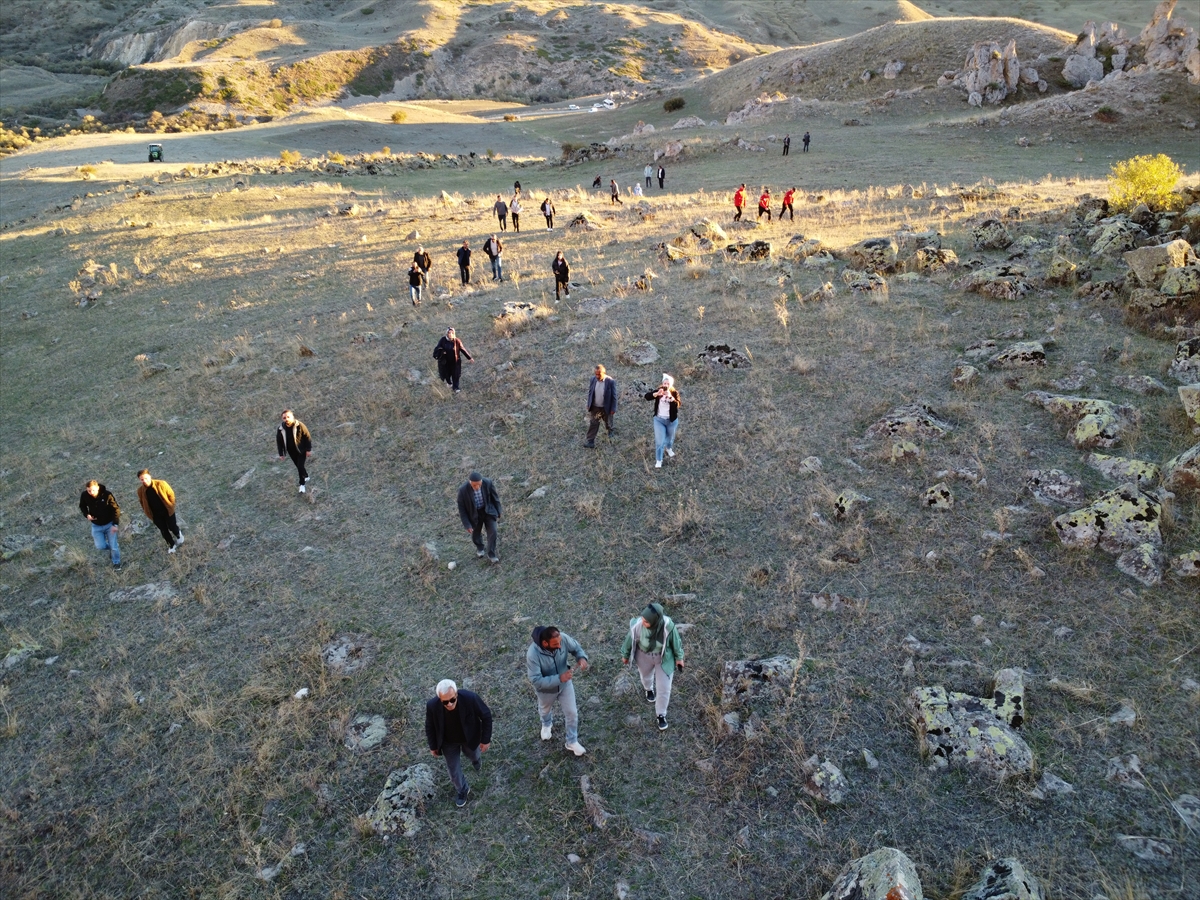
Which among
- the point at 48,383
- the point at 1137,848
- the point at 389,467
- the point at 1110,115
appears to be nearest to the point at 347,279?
the point at 48,383

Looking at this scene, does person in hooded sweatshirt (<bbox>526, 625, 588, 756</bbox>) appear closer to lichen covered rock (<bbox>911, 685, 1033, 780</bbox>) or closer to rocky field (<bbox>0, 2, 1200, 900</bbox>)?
rocky field (<bbox>0, 2, 1200, 900</bbox>)

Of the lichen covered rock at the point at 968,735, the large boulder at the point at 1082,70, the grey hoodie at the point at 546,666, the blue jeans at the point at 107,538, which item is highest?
the large boulder at the point at 1082,70

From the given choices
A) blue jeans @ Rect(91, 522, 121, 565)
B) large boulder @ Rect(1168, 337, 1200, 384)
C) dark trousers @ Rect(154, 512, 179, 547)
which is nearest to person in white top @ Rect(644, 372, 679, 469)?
dark trousers @ Rect(154, 512, 179, 547)

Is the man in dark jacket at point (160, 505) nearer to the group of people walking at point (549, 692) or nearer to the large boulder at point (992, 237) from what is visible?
the group of people walking at point (549, 692)

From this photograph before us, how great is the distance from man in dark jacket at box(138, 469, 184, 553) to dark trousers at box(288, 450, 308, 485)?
184cm

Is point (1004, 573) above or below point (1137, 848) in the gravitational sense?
above

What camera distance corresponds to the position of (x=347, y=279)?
2295cm

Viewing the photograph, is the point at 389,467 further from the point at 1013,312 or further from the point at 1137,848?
the point at 1013,312

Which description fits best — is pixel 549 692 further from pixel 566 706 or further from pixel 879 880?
pixel 879 880

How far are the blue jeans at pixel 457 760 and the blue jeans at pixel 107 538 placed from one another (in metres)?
7.61

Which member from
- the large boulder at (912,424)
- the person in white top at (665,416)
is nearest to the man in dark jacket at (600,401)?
the person in white top at (665,416)

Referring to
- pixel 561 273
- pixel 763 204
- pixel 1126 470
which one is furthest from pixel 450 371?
pixel 763 204

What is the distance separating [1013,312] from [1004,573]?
9.03 m

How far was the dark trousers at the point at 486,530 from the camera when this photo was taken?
922cm
